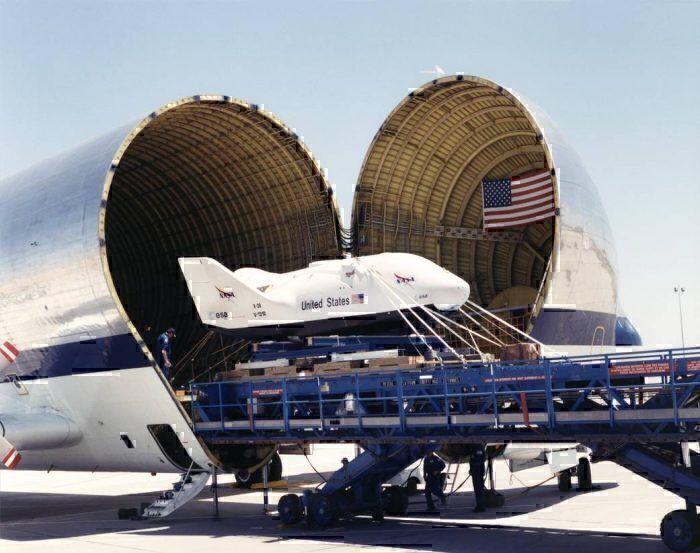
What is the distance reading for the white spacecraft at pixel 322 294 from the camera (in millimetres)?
23328

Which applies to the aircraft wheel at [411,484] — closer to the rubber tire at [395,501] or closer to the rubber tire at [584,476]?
the rubber tire at [395,501]

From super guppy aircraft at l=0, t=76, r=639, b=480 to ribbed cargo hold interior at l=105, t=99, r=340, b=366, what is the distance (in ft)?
0.20

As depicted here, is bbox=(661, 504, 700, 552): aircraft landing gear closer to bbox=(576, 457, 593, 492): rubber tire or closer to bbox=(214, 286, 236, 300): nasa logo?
bbox=(576, 457, 593, 492): rubber tire

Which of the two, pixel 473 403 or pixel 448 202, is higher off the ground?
pixel 448 202

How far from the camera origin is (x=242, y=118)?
90.3ft

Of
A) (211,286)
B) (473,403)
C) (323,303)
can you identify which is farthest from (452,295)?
(211,286)

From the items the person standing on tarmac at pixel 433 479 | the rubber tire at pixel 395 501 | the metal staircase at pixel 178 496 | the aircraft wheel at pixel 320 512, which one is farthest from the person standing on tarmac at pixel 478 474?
the metal staircase at pixel 178 496

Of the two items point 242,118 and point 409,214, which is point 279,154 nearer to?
point 242,118

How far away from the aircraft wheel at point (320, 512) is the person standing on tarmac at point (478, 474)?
355 centimetres

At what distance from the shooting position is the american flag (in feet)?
86.5

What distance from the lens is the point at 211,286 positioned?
2609cm

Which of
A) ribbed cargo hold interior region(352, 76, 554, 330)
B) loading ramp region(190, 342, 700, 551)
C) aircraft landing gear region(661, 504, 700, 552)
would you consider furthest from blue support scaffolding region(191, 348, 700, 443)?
ribbed cargo hold interior region(352, 76, 554, 330)

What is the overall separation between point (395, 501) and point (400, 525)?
1677 mm

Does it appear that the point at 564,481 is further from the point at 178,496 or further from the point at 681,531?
the point at 681,531
